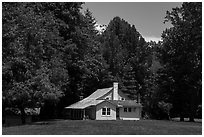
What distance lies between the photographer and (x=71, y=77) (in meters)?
46.5

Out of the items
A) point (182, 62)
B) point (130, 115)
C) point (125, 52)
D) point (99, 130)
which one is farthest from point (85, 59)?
point (125, 52)

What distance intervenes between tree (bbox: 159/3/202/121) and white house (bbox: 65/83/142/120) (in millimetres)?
5736

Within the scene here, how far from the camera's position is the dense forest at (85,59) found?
103ft

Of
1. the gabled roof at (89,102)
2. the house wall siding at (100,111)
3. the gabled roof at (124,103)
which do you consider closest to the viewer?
the house wall siding at (100,111)

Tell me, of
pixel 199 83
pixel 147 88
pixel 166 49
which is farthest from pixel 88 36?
pixel 147 88

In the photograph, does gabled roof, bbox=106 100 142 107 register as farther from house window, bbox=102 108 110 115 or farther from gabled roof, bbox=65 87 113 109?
house window, bbox=102 108 110 115

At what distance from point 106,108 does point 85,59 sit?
266 inches

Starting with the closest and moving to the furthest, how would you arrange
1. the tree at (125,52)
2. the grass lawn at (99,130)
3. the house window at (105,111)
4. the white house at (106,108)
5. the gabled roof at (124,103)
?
1. the grass lawn at (99,130)
2. the white house at (106,108)
3. the house window at (105,111)
4. the gabled roof at (124,103)
5. the tree at (125,52)

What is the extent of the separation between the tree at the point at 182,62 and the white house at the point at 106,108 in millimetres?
5736

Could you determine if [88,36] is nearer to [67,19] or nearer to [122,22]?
[67,19]

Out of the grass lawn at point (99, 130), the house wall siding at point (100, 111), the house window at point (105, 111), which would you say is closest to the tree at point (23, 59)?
the grass lawn at point (99, 130)

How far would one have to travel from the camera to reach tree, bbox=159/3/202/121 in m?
41.4

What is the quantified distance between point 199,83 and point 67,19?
16.8 m

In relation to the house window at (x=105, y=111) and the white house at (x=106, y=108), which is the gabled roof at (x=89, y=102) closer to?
the white house at (x=106, y=108)
